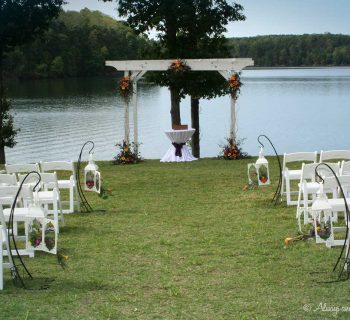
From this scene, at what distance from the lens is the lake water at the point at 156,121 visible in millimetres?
38125

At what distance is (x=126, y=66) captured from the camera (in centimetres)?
2214

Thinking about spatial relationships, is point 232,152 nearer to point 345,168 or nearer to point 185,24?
point 185,24

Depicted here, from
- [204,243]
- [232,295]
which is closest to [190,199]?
[204,243]

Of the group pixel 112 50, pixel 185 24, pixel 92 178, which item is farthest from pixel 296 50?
pixel 92 178

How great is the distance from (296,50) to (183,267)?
88.2 m

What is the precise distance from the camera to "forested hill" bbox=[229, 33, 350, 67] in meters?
89.4

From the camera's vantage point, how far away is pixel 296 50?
308 feet

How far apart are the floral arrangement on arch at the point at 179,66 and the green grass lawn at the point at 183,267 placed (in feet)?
28.1

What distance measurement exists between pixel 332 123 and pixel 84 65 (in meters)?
53.9

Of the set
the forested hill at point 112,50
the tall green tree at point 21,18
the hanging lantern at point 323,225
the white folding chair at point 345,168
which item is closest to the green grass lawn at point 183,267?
the hanging lantern at point 323,225

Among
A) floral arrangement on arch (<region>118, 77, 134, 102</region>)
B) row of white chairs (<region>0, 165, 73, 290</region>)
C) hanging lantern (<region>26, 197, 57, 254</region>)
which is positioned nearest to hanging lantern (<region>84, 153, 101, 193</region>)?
row of white chairs (<region>0, 165, 73, 290</region>)

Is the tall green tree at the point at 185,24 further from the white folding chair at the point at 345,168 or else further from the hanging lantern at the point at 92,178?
the white folding chair at the point at 345,168

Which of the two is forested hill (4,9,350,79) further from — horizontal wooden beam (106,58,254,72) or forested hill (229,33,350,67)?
horizontal wooden beam (106,58,254,72)

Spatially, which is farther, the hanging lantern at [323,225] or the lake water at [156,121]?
the lake water at [156,121]
